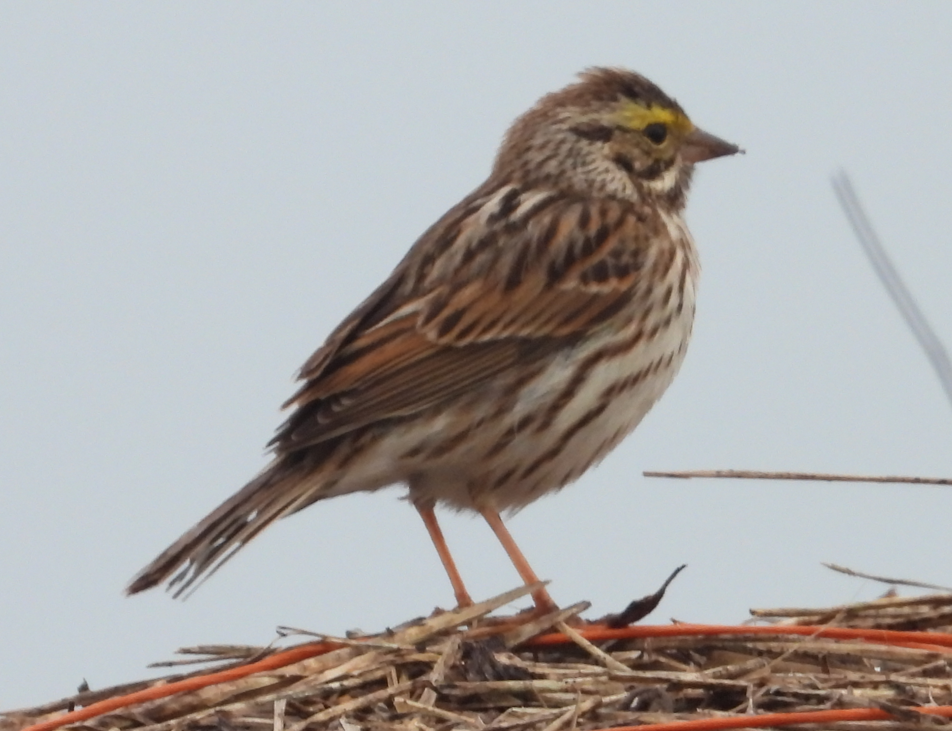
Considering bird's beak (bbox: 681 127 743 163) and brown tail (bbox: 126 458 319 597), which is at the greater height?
bird's beak (bbox: 681 127 743 163)

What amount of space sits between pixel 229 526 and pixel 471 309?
1.04m

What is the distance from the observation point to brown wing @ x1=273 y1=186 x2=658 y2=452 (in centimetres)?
500

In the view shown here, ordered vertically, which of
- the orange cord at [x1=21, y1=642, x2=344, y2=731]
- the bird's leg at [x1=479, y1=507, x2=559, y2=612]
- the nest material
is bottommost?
the nest material

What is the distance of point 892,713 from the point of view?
128 inches

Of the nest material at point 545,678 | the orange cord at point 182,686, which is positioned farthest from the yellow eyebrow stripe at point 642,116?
the orange cord at point 182,686

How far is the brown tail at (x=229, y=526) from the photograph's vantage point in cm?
458

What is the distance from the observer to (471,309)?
5219 millimetres

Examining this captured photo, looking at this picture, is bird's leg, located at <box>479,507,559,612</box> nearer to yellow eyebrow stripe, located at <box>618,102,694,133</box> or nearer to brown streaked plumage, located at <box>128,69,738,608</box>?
brown streaked plumage, located at <box>128,69,738,608</box>

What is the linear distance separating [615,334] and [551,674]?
156cm

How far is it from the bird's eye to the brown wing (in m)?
0.45

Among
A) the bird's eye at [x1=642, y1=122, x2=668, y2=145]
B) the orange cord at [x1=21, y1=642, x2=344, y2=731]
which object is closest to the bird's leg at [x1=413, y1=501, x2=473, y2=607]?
the orange cord at [x1=21, y1=642, x2=344, y2=731]

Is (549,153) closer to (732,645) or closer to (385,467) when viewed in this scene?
(385,467)

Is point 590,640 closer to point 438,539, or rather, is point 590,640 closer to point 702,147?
point 438,539

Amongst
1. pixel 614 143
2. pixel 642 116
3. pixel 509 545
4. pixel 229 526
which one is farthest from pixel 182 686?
pixel 642 116
